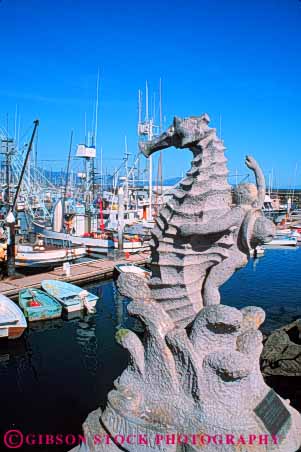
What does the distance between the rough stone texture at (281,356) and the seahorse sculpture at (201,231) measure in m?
6.80

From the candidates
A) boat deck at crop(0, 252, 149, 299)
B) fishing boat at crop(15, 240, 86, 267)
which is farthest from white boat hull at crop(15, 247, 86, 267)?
boat deck at crop(0, 252, 149, 299)

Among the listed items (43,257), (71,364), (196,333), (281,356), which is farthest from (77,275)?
(196,333)

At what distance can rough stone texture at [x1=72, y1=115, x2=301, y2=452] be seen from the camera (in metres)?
5.09

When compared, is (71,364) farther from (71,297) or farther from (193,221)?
(193,221)

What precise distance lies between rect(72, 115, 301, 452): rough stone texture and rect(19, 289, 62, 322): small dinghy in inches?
429

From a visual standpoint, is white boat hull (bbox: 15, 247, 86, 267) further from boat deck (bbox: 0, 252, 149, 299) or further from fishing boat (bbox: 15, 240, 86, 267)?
boat deck (bbox: 0, 252, 149, 299)

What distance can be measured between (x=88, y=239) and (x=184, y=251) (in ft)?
80.5

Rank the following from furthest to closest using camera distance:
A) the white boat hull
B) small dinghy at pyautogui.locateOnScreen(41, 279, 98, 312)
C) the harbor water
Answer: the white boat hull, small dinghy at pyautogui.locateOnScreen(41, 279, 98, 312), the harbor water

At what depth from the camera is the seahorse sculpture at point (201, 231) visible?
609 centimetres

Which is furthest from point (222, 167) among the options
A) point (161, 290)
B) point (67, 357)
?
point (67, 357)

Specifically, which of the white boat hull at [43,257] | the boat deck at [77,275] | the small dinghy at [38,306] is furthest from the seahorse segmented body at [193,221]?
the white boat hull at [43,257]

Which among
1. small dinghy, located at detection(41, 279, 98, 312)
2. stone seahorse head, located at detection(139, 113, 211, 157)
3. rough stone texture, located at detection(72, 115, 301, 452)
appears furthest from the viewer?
small dinghy, located at detection(41, 279, 98, 312)

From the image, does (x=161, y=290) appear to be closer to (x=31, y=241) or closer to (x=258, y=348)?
(x=258, y=348)

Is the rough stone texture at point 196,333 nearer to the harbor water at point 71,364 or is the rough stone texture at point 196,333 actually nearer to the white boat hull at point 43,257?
the harbor water at point 71,364
